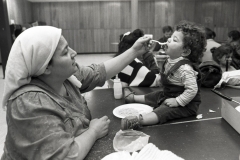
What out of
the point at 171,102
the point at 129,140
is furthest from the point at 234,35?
the point at 129,140

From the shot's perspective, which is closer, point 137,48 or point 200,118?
point 200,118

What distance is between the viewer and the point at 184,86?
1684mm

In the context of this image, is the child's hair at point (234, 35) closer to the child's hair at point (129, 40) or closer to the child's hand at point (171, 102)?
the child's hair at point (129, 40)

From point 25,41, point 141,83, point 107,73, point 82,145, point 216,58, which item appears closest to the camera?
point 25,41

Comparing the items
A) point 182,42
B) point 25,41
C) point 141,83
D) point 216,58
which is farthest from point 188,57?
point 216,58

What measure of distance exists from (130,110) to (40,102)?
2.86 ft

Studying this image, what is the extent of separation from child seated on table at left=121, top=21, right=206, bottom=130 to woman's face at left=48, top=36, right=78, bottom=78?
2.12ft

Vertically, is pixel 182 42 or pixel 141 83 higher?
pixel 182 42

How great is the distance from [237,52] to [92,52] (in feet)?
25.4

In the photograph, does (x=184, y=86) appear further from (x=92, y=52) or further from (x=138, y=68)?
(x=92, y=52)

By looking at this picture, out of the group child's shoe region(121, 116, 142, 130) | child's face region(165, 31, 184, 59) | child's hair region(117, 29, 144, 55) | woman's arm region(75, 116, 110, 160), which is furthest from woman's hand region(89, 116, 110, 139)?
child's hair region(117, 29, 144, 55)

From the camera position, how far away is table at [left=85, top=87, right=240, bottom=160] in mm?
1187

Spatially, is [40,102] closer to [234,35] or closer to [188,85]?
[188,85]

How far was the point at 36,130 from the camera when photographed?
97 centimetres
